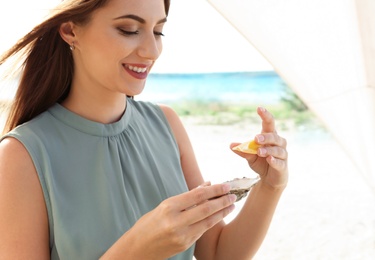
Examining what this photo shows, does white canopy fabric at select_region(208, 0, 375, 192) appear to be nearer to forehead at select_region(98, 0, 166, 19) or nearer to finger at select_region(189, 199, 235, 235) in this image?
forehead at select_region(98, 0, 166, 19)

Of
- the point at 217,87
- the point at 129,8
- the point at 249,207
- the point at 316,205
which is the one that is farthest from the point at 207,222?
the point at 217,87

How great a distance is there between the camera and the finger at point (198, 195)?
3.65 feet

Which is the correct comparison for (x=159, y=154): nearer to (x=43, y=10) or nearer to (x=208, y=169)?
(x=43, y=10)

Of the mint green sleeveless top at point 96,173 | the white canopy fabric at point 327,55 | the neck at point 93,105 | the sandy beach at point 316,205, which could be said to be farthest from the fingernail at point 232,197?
the sandy beach at point 316,205

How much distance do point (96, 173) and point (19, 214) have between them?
0.21m

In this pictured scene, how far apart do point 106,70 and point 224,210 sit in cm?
38

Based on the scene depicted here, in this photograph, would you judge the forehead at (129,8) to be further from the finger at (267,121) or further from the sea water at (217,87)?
the sea water at (217,87)

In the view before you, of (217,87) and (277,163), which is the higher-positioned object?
(217,87)

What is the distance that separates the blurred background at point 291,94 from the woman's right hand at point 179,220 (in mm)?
482

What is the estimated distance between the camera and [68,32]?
53.2 inches

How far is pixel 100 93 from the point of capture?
4.56ft

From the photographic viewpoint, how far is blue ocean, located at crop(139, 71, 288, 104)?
12190 millimetres

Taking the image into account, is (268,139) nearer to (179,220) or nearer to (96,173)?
(179,220)

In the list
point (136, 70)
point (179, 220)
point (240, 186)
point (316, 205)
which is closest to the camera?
point (179, 220)
